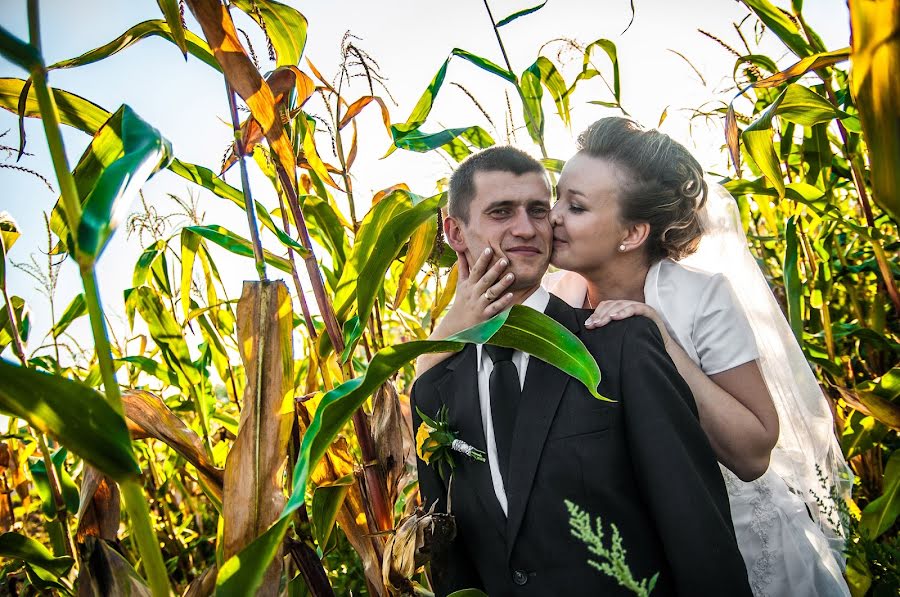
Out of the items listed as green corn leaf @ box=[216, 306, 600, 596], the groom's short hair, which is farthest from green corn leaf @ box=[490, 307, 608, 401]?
the groom's short hair

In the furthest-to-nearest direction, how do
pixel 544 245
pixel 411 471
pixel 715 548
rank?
pixel 411 471 → pixel 544 245 → pixel 715 548

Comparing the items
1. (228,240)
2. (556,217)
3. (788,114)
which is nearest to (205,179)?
(228,240)

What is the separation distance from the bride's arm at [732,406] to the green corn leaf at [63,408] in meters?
0.98

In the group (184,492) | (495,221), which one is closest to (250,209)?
(495,221)

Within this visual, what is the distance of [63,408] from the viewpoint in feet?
2.41

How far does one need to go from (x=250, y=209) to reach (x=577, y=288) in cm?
125

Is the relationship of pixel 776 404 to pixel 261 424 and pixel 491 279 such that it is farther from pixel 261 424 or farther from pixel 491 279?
pixel 261 424

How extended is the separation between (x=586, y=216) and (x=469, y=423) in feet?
2.26

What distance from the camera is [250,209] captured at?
119 centimetres

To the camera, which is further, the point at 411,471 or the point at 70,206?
the point at 411,471

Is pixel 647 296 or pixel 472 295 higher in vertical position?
pixel 472 295

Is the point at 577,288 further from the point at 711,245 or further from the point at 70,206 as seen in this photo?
the point at 70,206

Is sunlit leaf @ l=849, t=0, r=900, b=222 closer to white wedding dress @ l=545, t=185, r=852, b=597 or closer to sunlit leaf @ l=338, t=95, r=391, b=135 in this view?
white wedding dress @ l=545, t=185, r=852, b=597

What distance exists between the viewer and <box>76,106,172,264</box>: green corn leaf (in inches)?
27.1
